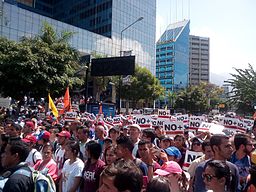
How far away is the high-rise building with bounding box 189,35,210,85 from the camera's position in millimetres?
142625

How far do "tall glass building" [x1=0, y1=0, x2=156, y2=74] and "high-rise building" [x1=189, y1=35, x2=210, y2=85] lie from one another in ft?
235

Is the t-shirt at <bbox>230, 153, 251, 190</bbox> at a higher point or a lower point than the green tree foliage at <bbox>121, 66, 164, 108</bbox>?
lower

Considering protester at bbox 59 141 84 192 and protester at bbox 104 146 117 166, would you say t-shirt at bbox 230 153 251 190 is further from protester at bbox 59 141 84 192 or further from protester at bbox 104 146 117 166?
protester at bbox 59 141 84 192

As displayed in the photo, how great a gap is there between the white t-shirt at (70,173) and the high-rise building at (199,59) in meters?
141

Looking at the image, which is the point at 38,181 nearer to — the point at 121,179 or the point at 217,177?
the point at 121,179

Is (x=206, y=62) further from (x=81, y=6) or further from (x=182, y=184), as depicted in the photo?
(x=182, y=184)

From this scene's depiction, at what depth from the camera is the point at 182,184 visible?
3568 mm

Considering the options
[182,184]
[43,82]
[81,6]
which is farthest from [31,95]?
[81,6]

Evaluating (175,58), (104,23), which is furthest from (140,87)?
(175,58)

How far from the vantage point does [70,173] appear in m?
4.41

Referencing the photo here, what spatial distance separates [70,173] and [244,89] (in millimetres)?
28968

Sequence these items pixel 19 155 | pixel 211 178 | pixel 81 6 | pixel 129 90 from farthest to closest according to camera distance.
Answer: pixel 81 6 → pixel 129 90 → pixel 19 155 → pixel 211 178

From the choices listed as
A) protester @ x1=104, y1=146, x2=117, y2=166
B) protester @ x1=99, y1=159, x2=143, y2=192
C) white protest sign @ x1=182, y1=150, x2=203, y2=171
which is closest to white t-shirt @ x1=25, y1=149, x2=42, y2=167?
protester @ x1=104, y1=146, x2=117, y2=166

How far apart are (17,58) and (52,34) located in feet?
15.3
